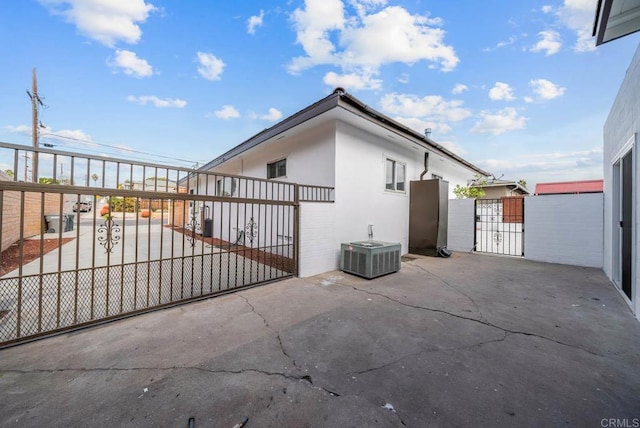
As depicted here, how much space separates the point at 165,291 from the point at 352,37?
773 centimetres

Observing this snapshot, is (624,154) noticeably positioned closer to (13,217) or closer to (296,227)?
(296,227)

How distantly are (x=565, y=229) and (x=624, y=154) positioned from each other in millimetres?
3794

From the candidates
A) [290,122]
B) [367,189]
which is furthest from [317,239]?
[290,122]

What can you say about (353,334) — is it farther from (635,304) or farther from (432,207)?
(432,207)

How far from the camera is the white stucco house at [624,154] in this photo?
309 cm

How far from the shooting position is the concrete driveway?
1.64 m

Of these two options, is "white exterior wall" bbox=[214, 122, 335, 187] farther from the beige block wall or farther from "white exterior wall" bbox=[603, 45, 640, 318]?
the beige block wall

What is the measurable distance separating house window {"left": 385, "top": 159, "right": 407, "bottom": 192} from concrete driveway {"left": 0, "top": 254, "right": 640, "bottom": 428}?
14.6 feet

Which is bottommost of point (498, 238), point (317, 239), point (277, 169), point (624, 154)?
point (498, 238)

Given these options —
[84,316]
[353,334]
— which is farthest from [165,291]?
[353,334]

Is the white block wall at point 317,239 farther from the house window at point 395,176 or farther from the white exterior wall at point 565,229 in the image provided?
the white exterior wall at point 565,229

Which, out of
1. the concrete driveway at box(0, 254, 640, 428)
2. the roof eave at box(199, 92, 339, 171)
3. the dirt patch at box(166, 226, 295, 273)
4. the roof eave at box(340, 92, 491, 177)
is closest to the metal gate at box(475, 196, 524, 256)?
the roof eave at box(340, 92, 491, 177)

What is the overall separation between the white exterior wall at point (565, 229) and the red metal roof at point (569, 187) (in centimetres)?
1194

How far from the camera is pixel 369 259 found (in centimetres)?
511
